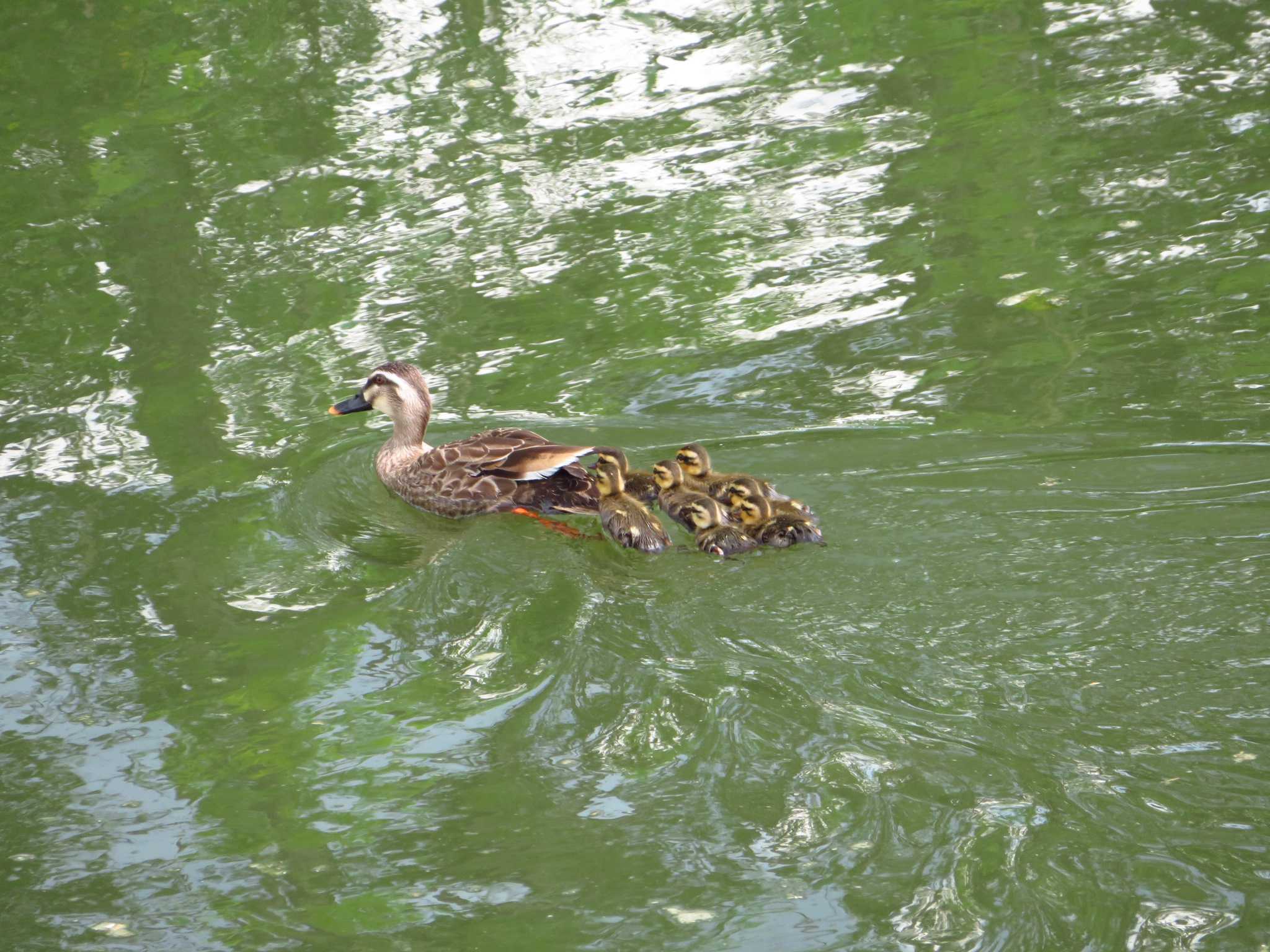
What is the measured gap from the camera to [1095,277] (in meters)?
8.54

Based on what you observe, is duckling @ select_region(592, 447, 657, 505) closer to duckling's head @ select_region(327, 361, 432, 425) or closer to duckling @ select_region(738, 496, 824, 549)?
duckling @ select_region(738, 496, 824, 549)

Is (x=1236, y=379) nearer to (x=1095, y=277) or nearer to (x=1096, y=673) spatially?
(x=1095, y=277)

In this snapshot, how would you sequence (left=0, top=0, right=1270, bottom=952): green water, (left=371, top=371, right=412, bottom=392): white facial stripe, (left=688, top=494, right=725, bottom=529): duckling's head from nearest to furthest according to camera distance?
(left=0, top=0, right=1270, bottom=952): green water → (left=688, top=494, right=725, bottom=529): duckling's head → (left=371, top=371, right=412, bottom=392): white facial stripe

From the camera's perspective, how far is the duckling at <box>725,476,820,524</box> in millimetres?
6203

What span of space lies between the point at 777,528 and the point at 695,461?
815 millimetres

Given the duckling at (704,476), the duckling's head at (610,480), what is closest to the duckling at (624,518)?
the duckling's head at (610,480)

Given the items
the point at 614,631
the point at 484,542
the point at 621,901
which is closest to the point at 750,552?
the point at 614,631

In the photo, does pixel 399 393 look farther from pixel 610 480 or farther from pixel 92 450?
pixel 92 450

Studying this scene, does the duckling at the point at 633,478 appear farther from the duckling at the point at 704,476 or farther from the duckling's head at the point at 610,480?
the duckling at the point at 704,476

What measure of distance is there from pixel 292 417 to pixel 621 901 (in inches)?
185

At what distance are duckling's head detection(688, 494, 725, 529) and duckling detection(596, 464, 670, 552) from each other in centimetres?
16

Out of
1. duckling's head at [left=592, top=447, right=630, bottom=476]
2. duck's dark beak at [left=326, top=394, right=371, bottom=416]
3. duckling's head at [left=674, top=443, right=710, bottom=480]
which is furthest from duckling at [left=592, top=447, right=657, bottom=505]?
duck's dark beak at [left=326, top=394, right=371, bottom=416]

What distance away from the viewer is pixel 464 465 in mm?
A: 7184

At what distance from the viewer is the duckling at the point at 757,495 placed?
620cm
